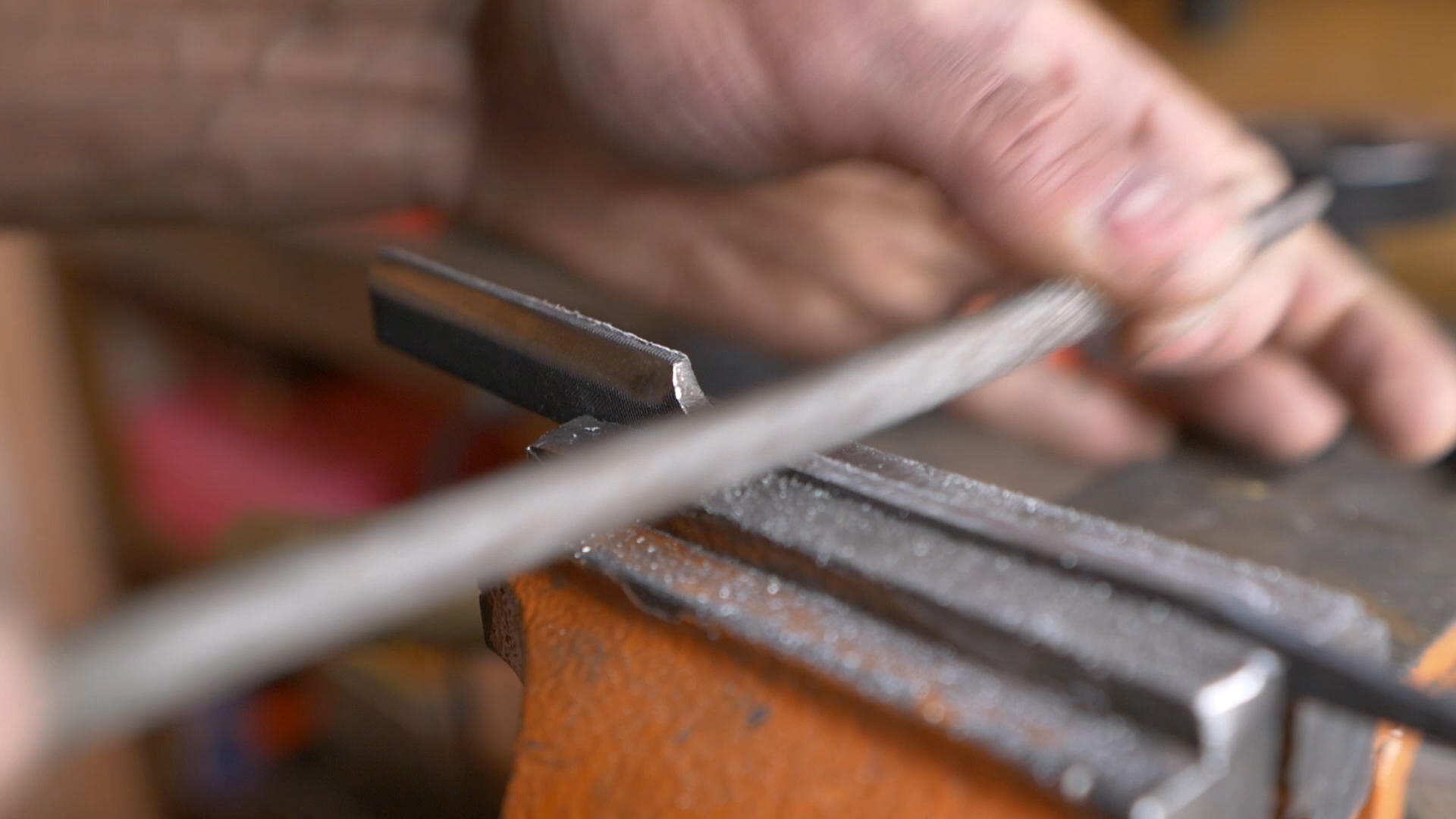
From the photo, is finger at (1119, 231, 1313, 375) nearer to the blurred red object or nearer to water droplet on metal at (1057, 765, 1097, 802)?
water droplet on metal at (1057, 765, 1097, 802)

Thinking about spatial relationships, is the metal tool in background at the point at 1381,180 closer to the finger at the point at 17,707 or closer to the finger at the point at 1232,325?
the finger at the point at 1232,325

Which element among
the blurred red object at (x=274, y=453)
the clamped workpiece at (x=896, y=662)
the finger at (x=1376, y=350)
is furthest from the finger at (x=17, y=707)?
the blurred red object at (x=274, y=453)

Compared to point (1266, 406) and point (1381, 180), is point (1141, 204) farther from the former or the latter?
point (1381, 180)

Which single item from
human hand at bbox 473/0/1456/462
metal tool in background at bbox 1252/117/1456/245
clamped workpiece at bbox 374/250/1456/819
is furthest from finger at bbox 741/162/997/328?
clamped workpiece at bbox 374/250/1456/819

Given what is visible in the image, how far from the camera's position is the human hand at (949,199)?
598mm

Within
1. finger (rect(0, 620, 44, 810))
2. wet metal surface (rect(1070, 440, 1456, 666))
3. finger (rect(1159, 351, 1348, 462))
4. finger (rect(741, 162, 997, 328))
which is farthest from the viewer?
finger (rect(741, 162, 997, 328))

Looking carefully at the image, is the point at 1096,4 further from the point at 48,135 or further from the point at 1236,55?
the point at 48,135

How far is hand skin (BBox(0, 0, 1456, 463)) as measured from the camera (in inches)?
24.2

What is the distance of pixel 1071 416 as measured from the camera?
0.85 metres

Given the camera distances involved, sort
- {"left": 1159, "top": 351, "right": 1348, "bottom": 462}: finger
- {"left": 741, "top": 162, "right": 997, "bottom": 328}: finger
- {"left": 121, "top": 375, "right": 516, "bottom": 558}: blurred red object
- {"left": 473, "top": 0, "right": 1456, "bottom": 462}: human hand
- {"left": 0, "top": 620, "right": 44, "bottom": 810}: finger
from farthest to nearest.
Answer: {"left": 121, "top": 375, "right": 516, "bottom": 558}: blurred red object < {"left": 741, "top": 162, "right": 997, "bottom": 328}: finger < {"left": 1159, "top": 351, "right": 1348, "bottom": 462}: finger < {"left": 473, "top": 0, "right": 1456, "bottom": 462}: human hand < {"left": 0, "top": 620, "right": 44, "bottom": 810}: finger

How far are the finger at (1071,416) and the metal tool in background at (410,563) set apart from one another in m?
0.48

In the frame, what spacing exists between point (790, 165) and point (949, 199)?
0.64 ft

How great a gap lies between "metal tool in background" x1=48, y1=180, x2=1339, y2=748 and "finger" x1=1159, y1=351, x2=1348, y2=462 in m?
0.45

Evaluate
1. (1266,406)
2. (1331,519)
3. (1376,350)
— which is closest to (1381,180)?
(1376,350)
